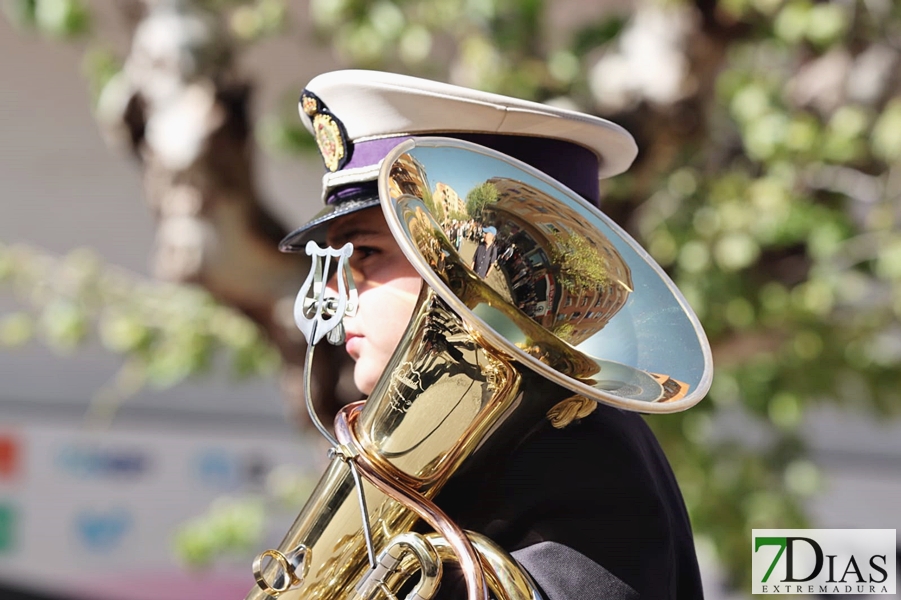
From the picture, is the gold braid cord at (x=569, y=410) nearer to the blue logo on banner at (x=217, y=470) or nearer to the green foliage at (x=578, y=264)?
the green foliage at (x=578, y=264)

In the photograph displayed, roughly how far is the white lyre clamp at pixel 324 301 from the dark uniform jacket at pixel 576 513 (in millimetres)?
267

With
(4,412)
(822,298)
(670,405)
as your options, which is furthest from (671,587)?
(4,412)

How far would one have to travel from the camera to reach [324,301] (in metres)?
1.38

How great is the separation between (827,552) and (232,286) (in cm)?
243

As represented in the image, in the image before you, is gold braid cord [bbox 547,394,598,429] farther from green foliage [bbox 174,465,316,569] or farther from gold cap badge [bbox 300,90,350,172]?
green foliage [bbox 174,465,316,569]

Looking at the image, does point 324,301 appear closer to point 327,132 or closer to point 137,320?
point 327,132

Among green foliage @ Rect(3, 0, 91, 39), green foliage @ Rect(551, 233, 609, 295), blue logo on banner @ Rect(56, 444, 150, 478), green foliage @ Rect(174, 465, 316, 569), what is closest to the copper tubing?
green foliage @ Rect(551, 233, 609, 295)

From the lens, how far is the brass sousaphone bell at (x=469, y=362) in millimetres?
1298

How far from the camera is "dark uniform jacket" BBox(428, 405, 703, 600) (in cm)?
134

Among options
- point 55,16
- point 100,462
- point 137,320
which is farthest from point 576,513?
point 100,462

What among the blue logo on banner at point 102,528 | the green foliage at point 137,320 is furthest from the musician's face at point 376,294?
the blue logo on banner at point 102,528

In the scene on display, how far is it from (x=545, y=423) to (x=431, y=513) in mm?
191

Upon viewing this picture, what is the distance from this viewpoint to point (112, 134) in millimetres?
4113

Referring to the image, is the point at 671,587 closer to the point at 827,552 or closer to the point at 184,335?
the point at 827,552
